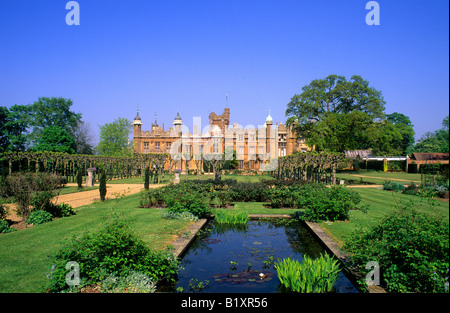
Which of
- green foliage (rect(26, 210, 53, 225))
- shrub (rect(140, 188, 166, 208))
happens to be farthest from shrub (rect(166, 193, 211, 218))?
green foliage (rect(26, 210, 53, 225))

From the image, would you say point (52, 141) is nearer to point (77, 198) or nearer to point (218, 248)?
point (77, 198)

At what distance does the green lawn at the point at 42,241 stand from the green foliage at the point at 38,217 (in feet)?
0.91

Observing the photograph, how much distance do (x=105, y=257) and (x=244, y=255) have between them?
3086 millimetres

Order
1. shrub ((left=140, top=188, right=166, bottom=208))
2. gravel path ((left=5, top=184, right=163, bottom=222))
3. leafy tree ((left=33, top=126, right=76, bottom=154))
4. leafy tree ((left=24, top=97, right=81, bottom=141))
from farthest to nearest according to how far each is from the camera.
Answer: leafy tree ((left=24, top=97, right=81, bottom=141)) → leafy tree ((left=33, top=126, right=76, bottom=154)) → shrub ((left=140, top=188, right=166, bottom=208)) → gravel path ((left=5, top=184, right=163, bottom=222))

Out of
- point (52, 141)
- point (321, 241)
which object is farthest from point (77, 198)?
point (52, 141)

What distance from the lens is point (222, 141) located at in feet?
148

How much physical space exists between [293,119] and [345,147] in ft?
25.4

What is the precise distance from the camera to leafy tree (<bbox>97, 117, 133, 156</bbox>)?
50750 mm

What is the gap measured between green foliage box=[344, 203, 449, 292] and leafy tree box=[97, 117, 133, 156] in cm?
4941

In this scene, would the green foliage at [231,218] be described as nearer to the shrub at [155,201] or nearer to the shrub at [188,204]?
the shrub at [188,204]

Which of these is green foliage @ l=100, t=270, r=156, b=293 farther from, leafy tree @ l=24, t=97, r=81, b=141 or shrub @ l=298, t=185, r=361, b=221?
leafy tree @ l=24, t=97, r=81, b=141

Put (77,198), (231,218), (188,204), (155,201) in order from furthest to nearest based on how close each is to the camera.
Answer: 1. (77,198)
2. (155,201)
3. (188,204)
4. (231,218)

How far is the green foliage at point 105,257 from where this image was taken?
12.8 feet
